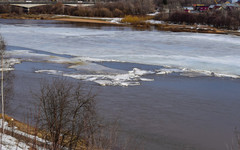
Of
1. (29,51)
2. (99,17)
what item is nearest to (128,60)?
(29,51)

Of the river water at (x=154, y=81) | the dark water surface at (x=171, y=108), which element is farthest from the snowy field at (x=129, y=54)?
the dark water surface at (x=171, y=108)

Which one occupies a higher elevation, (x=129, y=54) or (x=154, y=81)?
(x=129, y=54)

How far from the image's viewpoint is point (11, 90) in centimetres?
1360

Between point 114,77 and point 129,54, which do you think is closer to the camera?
point 114,77

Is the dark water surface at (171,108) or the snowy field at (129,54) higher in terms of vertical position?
the snowy field at (129,54)

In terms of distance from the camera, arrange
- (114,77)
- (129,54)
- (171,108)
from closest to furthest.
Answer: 1. (171,108)
2. (114,77)
3. (129,54)

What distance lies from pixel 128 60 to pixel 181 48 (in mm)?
6140

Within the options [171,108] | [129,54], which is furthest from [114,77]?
[129,54]

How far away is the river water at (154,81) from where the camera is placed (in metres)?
10.2

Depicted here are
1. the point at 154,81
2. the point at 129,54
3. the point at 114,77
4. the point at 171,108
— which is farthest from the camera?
the point at 129,54

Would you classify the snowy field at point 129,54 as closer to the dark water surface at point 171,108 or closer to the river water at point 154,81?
the river water at point 154,81

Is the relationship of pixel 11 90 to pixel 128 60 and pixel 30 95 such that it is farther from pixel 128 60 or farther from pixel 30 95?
pixel 128 60

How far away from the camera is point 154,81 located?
15547 mm

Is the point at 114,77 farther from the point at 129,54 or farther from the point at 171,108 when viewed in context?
the point at 129,54
